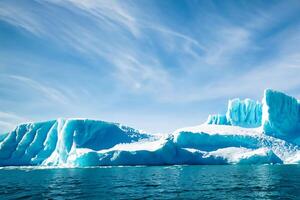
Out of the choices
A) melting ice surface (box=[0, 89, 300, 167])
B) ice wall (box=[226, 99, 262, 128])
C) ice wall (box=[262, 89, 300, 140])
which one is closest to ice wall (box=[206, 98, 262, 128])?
ice wall (box=[226, 99, 262, 128])

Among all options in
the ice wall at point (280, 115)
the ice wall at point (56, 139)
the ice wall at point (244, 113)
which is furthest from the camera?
the ice wall at point (244, 113)

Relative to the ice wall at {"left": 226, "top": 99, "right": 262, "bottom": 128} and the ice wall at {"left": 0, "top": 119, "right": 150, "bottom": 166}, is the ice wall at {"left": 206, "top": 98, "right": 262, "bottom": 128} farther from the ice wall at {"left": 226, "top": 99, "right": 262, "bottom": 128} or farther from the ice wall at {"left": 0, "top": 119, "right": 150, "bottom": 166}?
the ice wall at {"left": 0, "top": 119, "right": 150, "bottom": 166}

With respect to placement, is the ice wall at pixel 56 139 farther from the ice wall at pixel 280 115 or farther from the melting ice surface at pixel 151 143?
the ice wall at pixel 280 115

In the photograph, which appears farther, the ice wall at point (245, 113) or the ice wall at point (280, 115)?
the ice wall at point (245, 113)

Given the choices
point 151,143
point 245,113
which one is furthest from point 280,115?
point 151,143

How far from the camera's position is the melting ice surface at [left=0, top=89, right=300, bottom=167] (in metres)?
73.7

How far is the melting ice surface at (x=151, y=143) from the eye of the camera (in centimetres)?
7369

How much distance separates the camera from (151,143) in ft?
258

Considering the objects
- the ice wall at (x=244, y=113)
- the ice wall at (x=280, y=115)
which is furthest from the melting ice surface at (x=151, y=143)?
the ice wall at (x=244, y=113)

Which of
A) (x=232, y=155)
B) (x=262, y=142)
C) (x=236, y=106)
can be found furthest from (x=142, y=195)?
(x=236, y=106)

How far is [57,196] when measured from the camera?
2320 cm

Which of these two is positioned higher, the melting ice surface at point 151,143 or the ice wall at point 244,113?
the ice wall at point 244,113

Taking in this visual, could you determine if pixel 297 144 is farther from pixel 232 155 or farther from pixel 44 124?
pixel 44 124

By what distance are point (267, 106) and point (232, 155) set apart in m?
19.5
